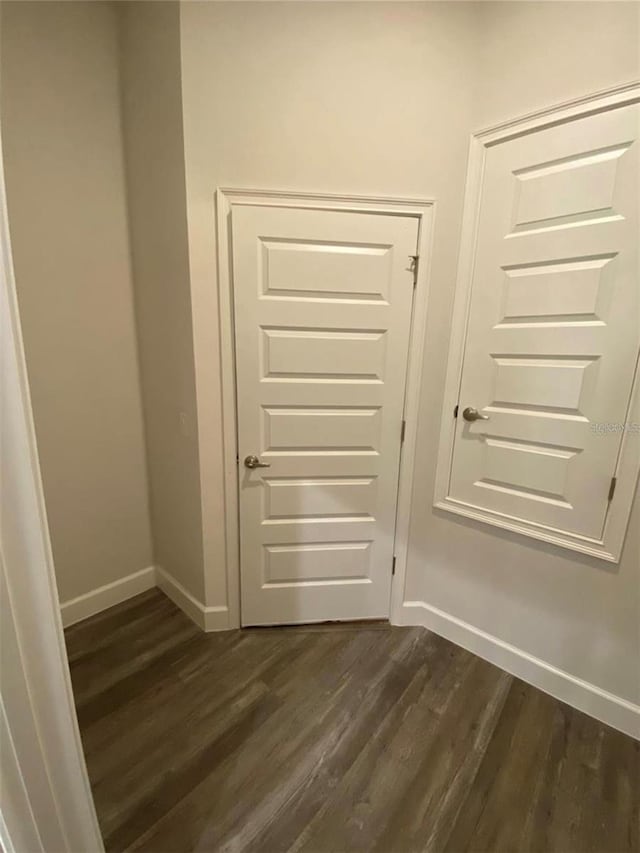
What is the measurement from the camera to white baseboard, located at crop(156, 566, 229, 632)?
2.06 m

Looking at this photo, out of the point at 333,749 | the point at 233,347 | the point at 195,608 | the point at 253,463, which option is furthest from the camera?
the point at 195,608

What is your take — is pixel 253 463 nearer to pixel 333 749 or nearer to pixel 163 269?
pixel 163 269

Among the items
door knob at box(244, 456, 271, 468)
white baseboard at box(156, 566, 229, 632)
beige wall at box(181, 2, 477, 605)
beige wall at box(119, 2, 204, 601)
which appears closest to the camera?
beige wall at box(181, 2, 477, 605)

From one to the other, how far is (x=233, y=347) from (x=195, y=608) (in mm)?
1398

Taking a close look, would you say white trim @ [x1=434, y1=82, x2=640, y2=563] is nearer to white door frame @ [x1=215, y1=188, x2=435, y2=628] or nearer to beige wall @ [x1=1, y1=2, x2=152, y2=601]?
white door frame @ [x1=215, y1=188, x2=435, y2=628]

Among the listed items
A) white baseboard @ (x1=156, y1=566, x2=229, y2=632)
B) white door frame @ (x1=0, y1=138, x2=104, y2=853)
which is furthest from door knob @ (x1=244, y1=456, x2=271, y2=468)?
white door frame @ (x1=0, y1=138, x2=104, y2=853)

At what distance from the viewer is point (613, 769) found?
1.47 meters

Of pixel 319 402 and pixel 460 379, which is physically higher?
pixel 460 379

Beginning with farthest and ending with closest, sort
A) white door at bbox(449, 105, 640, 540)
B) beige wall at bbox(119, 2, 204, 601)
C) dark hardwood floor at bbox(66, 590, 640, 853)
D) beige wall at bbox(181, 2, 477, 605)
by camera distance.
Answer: beige wall at bbox(119, 2, 204, 601)
beige wall at bbox(181, 2, 477, 605)
white door at bbox(449, 105, 640, 540)
dark hardwood floor at bbox(66, 590, 640, 853)

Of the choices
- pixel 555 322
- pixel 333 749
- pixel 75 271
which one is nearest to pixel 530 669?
pixel 333 749

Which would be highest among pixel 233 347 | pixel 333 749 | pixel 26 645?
pixel 233 347

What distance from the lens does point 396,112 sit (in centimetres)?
161

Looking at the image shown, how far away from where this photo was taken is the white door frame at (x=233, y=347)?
1.63 metres

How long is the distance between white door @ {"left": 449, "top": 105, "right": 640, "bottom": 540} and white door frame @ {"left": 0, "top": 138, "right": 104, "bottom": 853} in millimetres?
1620
